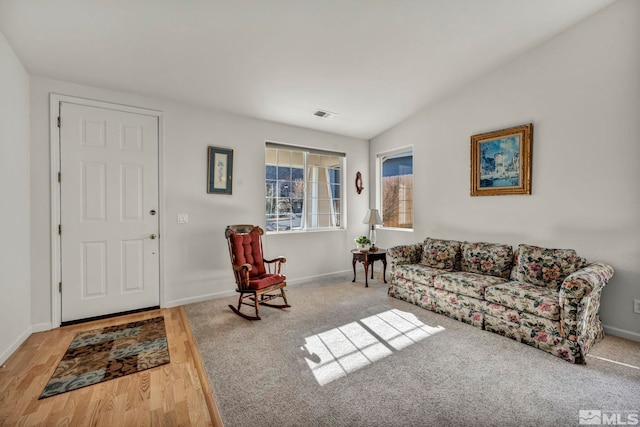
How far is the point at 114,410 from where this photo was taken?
177cm

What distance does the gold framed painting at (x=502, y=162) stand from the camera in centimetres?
331

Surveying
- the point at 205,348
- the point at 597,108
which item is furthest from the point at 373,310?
the point at 597,108

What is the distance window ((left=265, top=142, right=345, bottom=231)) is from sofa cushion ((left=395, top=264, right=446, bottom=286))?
1688 mm

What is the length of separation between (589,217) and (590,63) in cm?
156

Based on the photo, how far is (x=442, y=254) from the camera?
3764 mm

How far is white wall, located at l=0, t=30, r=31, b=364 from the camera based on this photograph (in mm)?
2324

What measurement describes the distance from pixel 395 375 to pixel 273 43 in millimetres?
3111

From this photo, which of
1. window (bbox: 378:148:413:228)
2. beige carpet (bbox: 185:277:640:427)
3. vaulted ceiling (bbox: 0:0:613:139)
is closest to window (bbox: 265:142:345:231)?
window (bbox: 378:148:413:228)

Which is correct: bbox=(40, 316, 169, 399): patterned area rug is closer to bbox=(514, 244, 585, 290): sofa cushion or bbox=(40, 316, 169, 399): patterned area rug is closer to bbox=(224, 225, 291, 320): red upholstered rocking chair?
bbox=(224, 225, 291, 320): red upholstered rocking chair

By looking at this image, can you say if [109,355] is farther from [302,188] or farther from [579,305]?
[579,305]

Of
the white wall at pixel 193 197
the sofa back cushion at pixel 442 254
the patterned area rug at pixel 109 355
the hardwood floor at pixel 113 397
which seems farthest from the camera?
the sofa back cushion at pixel 442 254

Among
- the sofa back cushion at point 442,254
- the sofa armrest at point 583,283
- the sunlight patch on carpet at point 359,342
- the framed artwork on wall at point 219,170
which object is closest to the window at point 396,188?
the sofa back cushion at point 442,254

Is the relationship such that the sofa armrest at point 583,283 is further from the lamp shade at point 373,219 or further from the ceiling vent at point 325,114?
the ceiling vent at point 325,114

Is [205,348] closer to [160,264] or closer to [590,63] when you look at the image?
[160,264]
